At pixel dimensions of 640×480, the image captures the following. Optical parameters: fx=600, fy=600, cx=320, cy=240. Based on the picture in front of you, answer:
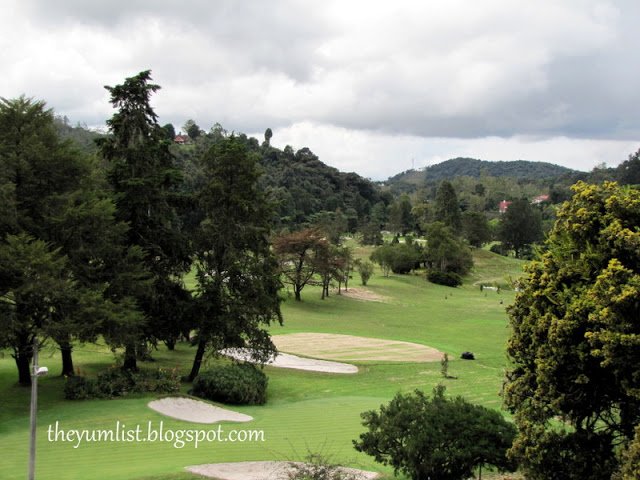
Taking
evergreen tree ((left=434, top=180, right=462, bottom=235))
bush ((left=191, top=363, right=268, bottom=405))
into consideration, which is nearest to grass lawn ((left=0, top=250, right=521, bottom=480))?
bush ((left=191, top=363, right=268, bottom=405))

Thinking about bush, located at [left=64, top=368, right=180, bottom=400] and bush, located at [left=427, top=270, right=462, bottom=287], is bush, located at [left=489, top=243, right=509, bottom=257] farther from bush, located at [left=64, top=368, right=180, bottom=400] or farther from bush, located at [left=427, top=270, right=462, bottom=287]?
bush, located at [left=64, top=368, right=180, bottom=400]

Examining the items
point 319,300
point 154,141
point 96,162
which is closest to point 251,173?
point 154,141

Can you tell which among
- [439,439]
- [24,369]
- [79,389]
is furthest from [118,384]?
[439,439]

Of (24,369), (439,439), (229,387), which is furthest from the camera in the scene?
(24,369)

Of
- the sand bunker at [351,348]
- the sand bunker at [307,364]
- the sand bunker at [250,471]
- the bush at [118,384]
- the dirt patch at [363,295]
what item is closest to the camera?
the sand bunker at [250,471]

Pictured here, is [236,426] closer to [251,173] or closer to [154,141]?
[251,173]

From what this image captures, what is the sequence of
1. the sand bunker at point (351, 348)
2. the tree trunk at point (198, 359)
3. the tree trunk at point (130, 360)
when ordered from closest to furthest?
the tree trunk at point (130, 360) < the tree trunk at point (198, 359) < the sand bunker at point (351, 348)

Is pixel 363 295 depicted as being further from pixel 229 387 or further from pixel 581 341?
pixel 581 341

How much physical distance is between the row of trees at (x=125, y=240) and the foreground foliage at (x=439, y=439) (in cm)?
1346

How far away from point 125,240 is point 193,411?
960cm

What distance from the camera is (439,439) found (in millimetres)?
14719

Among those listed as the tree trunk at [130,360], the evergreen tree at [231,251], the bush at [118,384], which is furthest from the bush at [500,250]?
the bush at [118,384]

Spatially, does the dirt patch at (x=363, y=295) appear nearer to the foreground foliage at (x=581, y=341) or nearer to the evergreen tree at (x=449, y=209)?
the evergreen tree at (x=449, y=209)

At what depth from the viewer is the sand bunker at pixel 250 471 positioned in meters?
16.0
